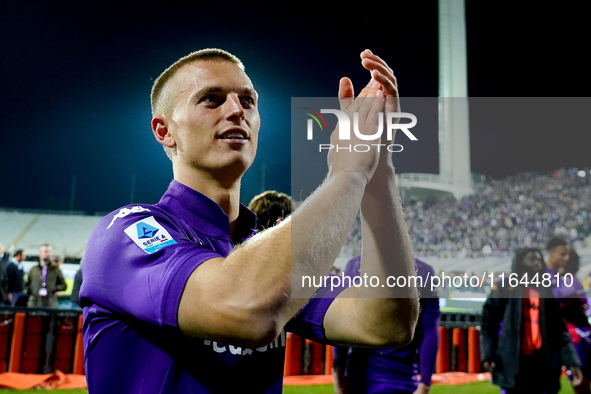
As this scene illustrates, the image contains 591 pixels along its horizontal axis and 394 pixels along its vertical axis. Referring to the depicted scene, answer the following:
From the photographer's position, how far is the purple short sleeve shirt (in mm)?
994

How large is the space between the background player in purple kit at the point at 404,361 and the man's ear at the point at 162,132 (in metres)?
2.61

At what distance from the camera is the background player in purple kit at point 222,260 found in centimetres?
92

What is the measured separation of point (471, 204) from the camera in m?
27.7

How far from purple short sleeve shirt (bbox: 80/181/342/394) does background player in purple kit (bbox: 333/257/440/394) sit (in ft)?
8.84

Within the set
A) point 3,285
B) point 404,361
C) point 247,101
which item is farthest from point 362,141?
point 3,285

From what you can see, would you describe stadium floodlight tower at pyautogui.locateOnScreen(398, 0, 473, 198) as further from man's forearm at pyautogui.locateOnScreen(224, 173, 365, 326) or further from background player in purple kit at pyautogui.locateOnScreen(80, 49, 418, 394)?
man's forearm at pyautogui.locateOnScreen(224, 173, 365, 326)

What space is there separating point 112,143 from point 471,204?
59.6 feet

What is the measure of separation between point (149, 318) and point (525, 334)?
4554mm

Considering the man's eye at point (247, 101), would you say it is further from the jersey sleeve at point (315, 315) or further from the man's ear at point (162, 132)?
the jersey sleeve at point (315, 315)

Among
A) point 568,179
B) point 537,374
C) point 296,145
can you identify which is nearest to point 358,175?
point 296,145

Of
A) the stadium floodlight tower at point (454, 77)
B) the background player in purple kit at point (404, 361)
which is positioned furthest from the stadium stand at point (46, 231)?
the stadium floodlight tower at point (454, 77)

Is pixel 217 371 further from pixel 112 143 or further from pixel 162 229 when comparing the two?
pixel 112 143

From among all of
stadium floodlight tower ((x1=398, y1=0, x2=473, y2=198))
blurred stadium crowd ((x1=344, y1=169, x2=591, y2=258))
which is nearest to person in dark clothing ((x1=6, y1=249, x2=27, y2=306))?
blurred stadium crowd ((x1=344, y1=169, x2=591, y2=258))

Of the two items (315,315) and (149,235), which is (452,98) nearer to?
(315,315)
